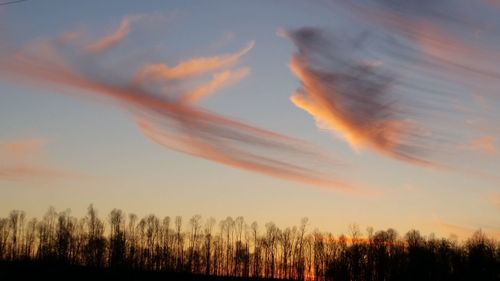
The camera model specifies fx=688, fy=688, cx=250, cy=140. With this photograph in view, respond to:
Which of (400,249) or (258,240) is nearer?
(400,249)

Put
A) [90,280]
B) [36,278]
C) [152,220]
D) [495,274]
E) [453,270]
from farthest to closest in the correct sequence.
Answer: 1. [152,220]
2. [453,270]
3. [495,274]
4. [90,280]
5. [36,278]

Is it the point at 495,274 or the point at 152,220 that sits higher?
the point at 152,220

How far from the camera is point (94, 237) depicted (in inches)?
6324

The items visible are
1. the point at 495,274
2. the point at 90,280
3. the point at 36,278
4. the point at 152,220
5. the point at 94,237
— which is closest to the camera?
the point at 36,278

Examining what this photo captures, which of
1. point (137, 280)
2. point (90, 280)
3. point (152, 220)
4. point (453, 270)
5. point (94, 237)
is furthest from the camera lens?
point (152, 220)

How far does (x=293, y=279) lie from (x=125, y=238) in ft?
135

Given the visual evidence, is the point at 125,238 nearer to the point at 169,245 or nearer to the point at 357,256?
the point at 169,245

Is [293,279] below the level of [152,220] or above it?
below

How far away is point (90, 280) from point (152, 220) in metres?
84.6

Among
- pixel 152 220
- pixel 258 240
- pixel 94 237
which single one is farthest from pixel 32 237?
pixel 258 240

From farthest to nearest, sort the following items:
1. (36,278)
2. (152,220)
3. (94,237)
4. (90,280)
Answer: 1. (152,220)
2. (94,237)
3. (90,280)
4. (36,278)

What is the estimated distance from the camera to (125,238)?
164 m

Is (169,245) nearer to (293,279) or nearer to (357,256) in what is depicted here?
(293,279)

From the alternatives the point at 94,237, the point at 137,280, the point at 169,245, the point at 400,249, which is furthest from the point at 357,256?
the point at 137,280
